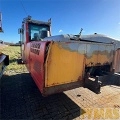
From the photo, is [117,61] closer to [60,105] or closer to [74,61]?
[74,61]

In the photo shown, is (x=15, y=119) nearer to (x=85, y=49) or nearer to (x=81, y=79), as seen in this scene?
(x=81, y=79)

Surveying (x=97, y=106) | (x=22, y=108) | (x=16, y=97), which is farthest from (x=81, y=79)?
(x=16, y=97)

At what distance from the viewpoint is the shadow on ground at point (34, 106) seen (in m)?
2.74

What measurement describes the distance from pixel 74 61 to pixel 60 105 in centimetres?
126

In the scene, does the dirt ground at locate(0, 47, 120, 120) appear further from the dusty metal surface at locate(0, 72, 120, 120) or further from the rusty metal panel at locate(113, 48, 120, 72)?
the rusty metal panel at locate(113, 48, 120, 72)

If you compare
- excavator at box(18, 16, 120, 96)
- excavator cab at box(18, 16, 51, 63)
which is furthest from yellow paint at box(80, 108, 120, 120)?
excavator cab at box(18, 16, 51, 63)

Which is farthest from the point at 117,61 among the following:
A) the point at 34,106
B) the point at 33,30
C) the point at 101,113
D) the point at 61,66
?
the point at 33,30

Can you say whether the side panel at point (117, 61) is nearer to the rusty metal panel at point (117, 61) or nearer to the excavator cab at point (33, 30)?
the rusty metal panel at point (117, 61)

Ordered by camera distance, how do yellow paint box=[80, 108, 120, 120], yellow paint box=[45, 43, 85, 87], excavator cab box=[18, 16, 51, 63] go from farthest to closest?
excavator cab box=[18, 16, 51, 63]
yellow paint box=[80, 108, 120, 120]
yellow paint box=[45, 43, 85, 87]

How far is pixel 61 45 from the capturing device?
2438mm

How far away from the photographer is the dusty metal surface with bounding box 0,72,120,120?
8.98 ft

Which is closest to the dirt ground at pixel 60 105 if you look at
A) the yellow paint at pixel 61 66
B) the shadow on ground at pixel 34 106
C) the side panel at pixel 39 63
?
the shadow on ground at pixel 34 106

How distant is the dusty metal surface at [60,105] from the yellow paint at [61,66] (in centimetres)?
78

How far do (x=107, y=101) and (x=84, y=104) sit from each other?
2.13ft
